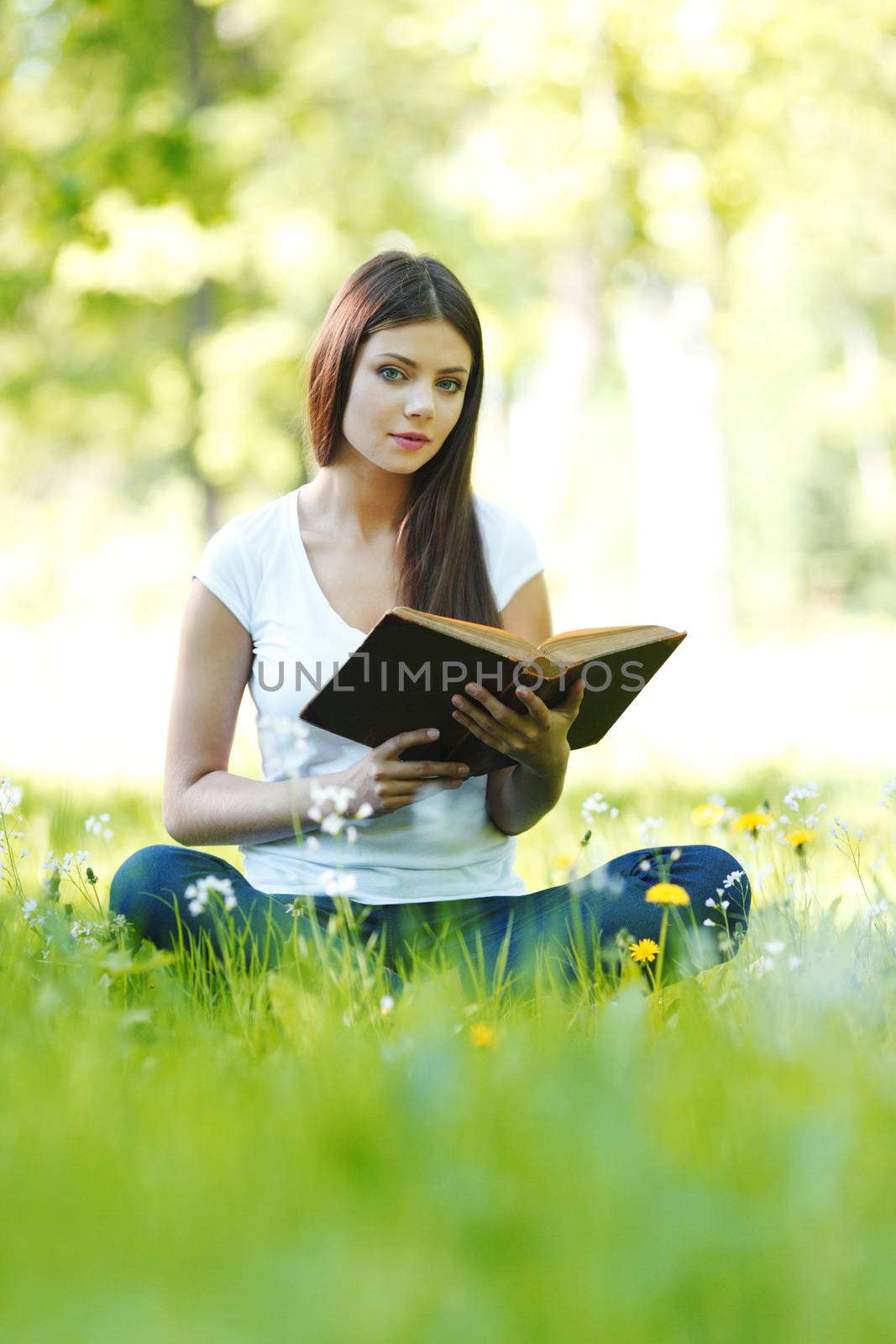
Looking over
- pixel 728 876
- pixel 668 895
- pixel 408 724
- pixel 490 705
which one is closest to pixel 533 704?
pixel 490 705

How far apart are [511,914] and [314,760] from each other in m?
0.47

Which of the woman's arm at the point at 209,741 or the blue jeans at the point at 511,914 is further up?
the woman's arm at the point at 209,741

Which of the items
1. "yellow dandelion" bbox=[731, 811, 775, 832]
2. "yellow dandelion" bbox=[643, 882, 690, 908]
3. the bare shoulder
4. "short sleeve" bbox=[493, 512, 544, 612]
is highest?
"short sleeve" bbox=[493, 512, 544, 612]

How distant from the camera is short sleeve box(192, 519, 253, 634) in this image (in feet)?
8.65

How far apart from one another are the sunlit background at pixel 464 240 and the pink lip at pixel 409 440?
412mm

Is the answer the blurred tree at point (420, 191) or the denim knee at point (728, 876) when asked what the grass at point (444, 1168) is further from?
the blurred tree at point (420, 191)

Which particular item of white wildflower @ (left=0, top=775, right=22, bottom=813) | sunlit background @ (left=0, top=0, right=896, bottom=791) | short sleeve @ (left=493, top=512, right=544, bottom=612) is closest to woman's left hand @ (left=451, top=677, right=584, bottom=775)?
short sleeve @ (left=493, top=512, right=544, bottom=612)

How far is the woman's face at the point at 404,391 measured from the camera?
8.44 feet

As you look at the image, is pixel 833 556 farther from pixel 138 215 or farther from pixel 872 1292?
pixel 872 1292

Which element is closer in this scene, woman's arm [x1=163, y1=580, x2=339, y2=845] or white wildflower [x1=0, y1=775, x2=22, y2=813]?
white wildflower [x1=0, y1=775, x2=22, y2=813]

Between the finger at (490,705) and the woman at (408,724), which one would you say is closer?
the finger at (490,705)

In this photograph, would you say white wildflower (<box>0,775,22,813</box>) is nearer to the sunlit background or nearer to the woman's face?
the woman's face

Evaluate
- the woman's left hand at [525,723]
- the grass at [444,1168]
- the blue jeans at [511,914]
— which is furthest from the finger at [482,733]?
the grass at [444,1168]

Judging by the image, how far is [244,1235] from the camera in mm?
1161
